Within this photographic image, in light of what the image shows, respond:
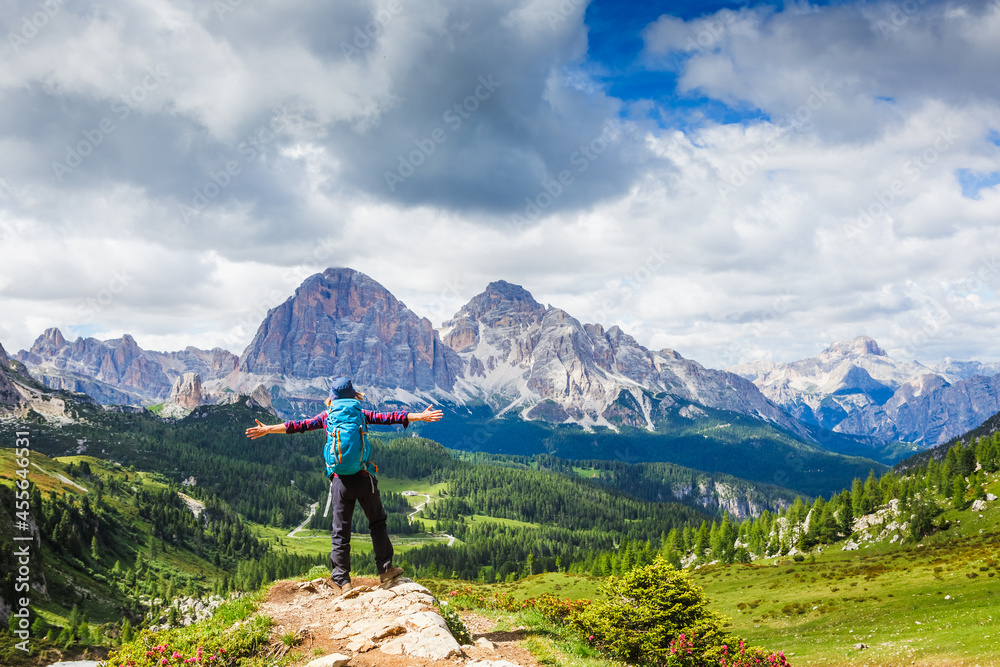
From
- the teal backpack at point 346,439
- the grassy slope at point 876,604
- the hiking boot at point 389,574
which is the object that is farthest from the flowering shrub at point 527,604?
the grassy slope at point 876,604

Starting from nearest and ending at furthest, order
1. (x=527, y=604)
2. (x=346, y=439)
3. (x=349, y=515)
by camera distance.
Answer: (x=346, y=439) < (x=349, y=515) < (x=527, y=604)

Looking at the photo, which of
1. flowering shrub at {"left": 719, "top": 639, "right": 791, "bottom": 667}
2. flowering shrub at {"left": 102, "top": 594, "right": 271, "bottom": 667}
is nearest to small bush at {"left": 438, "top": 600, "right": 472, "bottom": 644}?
flowering shrub at {"left": 102, "top": 594, "right": 271, "bottom": 667}

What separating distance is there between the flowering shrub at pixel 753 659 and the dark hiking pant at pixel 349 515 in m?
13.5

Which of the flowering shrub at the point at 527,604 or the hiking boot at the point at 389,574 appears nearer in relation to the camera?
the hiking boot at the point at 389,574

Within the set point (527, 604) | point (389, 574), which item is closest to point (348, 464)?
point (389, 574)

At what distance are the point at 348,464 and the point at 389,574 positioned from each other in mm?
3987

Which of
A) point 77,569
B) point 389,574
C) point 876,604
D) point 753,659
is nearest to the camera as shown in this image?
point 389,574

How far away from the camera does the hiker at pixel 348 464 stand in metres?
15.8

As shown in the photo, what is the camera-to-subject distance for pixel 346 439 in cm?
1574

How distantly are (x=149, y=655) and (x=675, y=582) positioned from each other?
24649mm

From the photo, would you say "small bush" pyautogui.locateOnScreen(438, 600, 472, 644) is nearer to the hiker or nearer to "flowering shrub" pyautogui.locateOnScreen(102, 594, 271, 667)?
the hiker

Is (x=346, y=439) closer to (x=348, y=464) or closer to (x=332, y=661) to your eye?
(x=348, y=464)

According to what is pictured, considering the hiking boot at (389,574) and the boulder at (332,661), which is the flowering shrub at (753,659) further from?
the boulder at (332,661)

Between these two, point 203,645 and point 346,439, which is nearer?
point 203,645
